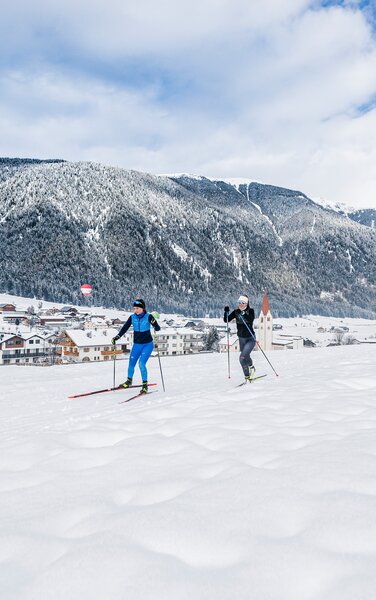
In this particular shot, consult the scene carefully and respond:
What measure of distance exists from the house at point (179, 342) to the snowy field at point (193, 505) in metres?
69.8

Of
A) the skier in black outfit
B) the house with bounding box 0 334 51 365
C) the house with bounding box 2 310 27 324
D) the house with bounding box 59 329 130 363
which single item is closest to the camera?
the skier in black outfit

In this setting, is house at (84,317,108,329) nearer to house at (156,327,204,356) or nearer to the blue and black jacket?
house at (156,327,204,356)

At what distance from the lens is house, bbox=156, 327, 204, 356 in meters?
75.9

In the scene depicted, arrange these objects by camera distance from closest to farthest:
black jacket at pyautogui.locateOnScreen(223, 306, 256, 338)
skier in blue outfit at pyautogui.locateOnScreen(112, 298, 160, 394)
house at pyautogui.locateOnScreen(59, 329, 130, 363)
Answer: skier in blue outfit at pyautogui.locateOnScreen(112, 298, 160, 394) < black jacket at pyautogui.locateOnScreen(223, 306, 256, 338) < house at pyautogui.locateOnScreen(59, 329, 130, 363)

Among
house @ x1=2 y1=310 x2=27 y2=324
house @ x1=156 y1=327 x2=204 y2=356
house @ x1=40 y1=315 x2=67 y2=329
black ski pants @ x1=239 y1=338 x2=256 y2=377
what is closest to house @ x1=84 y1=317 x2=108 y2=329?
house @ x1=40 y1=315 x2=67 y2=329

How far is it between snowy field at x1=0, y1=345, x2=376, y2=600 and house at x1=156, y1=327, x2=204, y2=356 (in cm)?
6980

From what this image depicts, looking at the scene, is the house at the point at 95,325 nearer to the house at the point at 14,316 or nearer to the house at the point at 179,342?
the house at the point at 14,316

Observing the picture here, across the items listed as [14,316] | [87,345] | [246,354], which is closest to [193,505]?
[246,354]

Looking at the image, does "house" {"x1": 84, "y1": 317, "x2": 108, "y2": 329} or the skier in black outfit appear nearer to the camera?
the skier in black outfit

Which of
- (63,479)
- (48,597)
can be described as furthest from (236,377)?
(48,597)

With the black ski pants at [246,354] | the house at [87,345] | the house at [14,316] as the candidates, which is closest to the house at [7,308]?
the house at [14,316]

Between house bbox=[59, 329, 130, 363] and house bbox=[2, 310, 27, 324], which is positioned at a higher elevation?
house bbox=[2, 310, 27, 324]

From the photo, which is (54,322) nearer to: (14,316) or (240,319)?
(14,316)

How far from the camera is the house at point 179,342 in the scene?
75.9 metres
